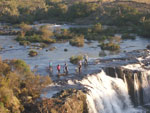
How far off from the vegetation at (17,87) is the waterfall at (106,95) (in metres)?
4.46

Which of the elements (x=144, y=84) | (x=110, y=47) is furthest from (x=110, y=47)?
(x=144, y=84)

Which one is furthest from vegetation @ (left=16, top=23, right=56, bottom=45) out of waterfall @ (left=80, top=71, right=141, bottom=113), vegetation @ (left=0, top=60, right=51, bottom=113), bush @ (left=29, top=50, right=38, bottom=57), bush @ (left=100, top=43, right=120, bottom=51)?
vegetation @ (left=0, top=60, right=51, bottom=113)

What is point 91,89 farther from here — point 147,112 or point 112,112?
point 147,112

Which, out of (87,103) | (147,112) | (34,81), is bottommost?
(147,112)

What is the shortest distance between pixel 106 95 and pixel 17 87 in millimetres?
9099

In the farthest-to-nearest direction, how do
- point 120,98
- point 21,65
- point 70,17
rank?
point 70,17, point 120,98, point 21,65

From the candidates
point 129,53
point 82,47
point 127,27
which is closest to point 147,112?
point 129,53

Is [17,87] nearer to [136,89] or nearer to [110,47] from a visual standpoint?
[136,89]

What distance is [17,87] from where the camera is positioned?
21.3 m

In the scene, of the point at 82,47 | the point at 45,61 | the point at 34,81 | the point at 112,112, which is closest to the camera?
the point at 34,81

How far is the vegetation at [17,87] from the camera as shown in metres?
19.0

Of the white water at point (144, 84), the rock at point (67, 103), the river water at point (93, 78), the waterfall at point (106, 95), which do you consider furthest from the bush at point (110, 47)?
the rock at point (67, 103)

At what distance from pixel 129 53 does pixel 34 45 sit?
16697 mm

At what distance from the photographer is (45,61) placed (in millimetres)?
36781
